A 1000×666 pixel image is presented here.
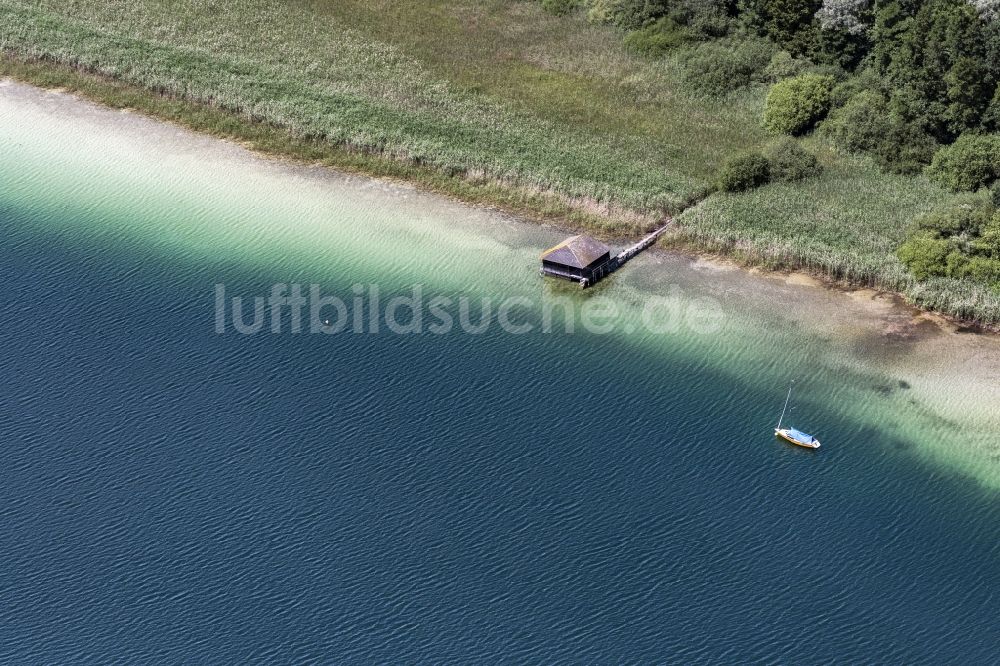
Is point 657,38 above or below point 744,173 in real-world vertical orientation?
above

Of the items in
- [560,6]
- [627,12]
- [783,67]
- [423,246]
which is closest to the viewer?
[423,246]

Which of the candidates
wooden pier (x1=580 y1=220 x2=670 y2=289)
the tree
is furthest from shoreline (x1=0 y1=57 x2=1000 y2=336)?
the tree

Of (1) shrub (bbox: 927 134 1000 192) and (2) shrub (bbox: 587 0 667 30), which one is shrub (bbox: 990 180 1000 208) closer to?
(1) shrub (bbox: 927 134 1000 192)

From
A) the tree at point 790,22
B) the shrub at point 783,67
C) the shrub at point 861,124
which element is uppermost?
the tree at point 790,22

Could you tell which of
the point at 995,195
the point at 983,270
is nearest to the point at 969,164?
the point at 995,195

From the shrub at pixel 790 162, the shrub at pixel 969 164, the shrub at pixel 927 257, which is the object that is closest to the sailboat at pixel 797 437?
the shrub at pixel 927 257

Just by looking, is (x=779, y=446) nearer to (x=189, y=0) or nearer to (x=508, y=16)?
(x=508, y=16)

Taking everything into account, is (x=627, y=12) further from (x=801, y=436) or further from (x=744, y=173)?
(x=801, y=436)

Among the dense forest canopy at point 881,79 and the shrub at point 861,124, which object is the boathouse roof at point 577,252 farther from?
the shrub at point 861,124
